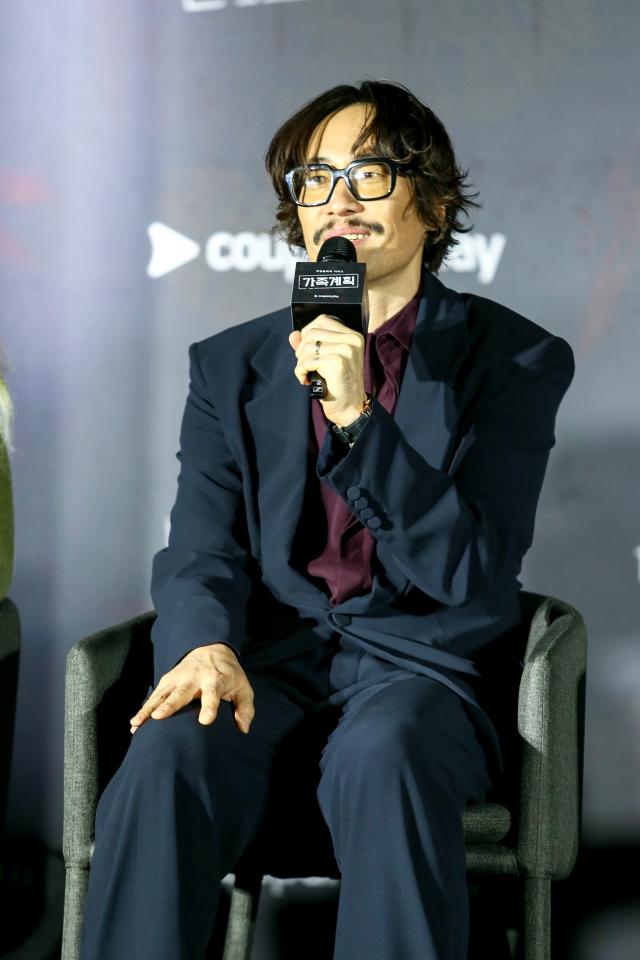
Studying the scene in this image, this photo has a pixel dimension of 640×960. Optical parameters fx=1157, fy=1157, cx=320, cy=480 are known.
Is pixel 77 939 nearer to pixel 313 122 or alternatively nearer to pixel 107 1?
pixel 313 122

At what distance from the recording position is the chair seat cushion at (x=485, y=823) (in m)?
1.49

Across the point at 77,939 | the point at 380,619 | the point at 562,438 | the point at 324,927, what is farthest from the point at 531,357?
the point at 324,927

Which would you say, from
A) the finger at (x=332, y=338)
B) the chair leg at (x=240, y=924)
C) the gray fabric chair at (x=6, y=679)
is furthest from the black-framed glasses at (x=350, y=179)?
the chair leg at (x=240, y=924)

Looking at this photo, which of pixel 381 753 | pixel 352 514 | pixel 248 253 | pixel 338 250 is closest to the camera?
pixel 381 753

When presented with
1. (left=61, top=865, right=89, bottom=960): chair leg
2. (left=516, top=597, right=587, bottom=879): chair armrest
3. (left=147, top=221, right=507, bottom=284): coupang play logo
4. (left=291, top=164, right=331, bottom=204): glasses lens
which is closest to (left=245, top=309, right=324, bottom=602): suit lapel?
(left=291, top=164, right=331, bottom=204): glasses lens

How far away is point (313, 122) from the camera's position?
1822 millimetres

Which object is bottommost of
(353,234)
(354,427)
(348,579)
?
(348,579)

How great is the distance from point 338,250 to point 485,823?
79 centimetres

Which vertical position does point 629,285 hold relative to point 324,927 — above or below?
above

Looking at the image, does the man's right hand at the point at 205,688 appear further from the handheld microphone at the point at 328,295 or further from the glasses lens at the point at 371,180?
the glasses lens at the point at 371,180

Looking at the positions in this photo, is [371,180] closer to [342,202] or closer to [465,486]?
[342,202]

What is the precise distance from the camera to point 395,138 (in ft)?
5.93

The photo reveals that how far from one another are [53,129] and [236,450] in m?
1.16

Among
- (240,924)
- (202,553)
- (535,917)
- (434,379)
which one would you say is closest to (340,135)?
(434,379)
